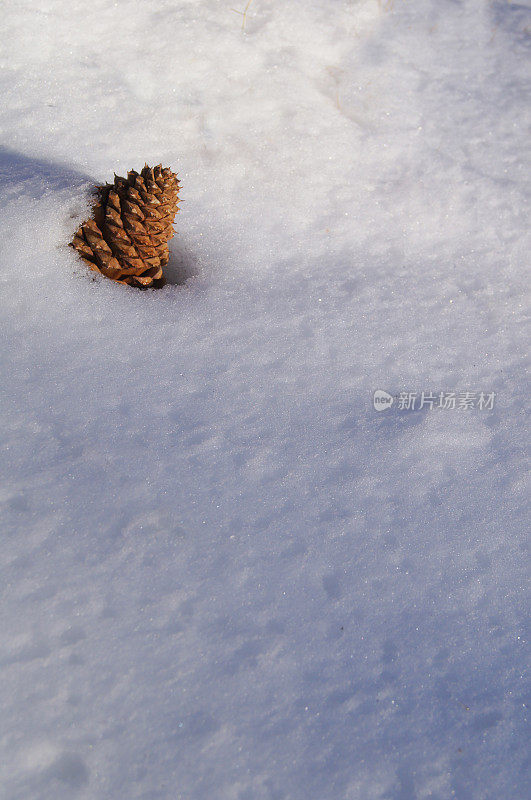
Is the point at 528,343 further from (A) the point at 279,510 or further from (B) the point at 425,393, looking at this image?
(A) the point at 279,510

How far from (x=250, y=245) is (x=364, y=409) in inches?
26.2

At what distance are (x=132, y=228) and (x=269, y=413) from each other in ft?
2.09

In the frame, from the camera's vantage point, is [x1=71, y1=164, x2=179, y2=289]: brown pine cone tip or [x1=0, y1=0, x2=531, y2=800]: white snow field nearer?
[x1=0, y1=0, x2=531, y2=800]: white snow field

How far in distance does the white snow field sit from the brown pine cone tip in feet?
0.21

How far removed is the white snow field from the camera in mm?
1055

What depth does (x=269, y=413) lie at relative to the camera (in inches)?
55.5

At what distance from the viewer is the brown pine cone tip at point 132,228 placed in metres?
1.50

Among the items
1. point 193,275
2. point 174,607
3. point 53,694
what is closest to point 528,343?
point 193,275

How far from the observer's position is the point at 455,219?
6.21 ft

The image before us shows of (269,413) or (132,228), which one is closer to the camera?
(269,413)

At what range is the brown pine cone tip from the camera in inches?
59.0

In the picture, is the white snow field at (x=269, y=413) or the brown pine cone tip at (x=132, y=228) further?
the brown pine cone tip at (x=132, y=228)

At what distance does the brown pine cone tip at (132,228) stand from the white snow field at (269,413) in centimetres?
6

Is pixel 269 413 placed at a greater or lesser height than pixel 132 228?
lesser
